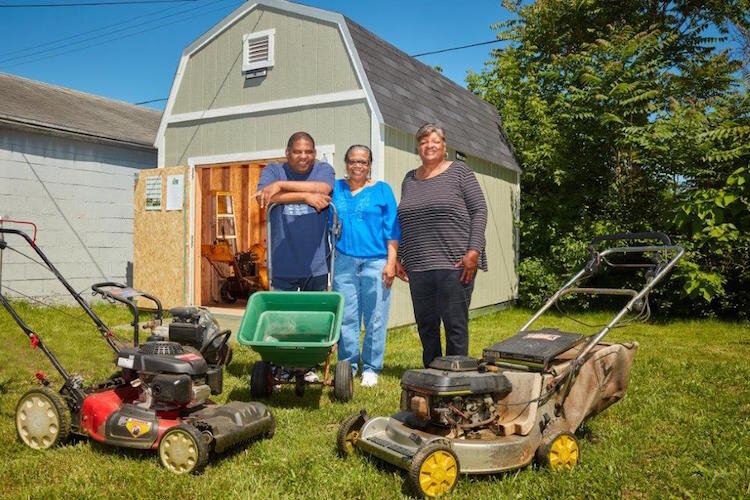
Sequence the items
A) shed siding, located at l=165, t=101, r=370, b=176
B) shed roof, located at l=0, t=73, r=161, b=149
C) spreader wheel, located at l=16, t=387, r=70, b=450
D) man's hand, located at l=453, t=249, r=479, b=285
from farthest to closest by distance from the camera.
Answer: shed roof, located at l=0, t=73, r=161, b=149 < shed siding, located at l=165, t=101, r=370, b=176 < man's hand, located at l=453, t=249, r=479, b=285 < spreader wheel, located at l=16, t=387, r=70, b=450

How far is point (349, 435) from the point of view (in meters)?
3.39

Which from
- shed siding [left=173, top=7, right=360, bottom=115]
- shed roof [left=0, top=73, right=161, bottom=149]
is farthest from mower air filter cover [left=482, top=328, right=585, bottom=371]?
shed roof [left=0, top=73, right=161, bottom=149]

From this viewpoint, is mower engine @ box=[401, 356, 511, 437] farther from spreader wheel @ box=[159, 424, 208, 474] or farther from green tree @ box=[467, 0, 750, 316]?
green tree @ box=[467, 0, 750, 316]

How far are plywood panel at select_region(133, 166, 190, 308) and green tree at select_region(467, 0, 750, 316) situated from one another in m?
6.09

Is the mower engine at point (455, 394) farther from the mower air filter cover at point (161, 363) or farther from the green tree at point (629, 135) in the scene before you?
the green tree at point (629, 135)

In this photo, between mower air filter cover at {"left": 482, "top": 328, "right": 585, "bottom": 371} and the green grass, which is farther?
mower air filter cover at {"left": 482, "top": 328, "right": 585, "bottom": 371}

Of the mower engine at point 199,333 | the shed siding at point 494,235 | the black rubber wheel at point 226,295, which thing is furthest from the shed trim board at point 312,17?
the mower engine at point 199,333

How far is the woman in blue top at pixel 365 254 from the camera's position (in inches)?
193

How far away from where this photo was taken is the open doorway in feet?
30.8

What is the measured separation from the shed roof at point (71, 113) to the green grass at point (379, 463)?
19.1 feet

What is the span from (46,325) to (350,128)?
14.8 feet

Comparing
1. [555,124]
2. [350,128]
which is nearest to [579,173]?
[555,124]

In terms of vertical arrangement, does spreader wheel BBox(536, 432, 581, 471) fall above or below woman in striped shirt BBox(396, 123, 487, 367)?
below

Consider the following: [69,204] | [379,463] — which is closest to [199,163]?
[69,204]
